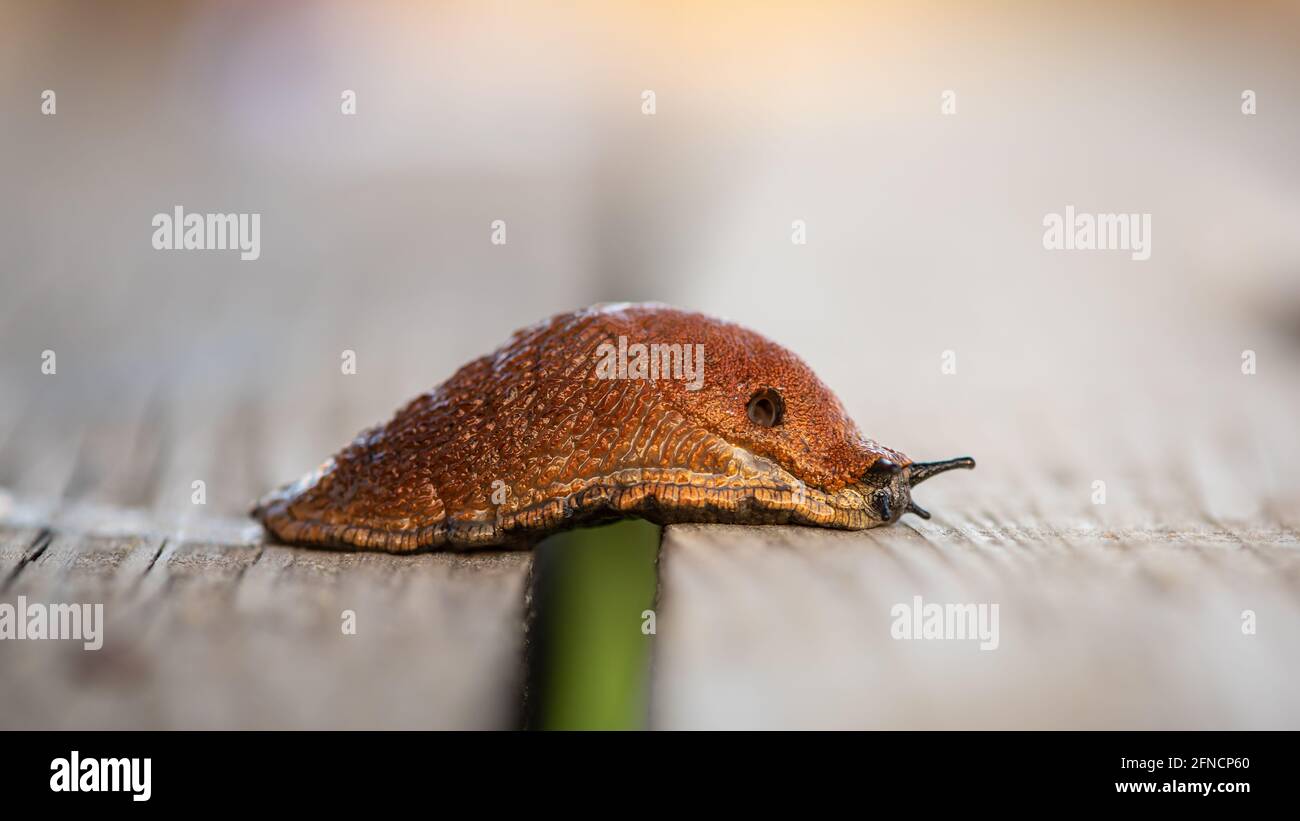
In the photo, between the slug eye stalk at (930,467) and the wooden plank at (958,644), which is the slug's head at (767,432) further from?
the wooden plank at (958,644)

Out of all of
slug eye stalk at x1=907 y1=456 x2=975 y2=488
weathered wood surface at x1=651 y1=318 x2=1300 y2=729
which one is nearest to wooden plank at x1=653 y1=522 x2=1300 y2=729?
weathered wood surface at x1=651 y1=318 x2=1300 y2=729

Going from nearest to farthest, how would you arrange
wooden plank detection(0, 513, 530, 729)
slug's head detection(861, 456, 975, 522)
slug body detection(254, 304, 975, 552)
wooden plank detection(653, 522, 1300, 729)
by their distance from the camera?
wooden plank detection(0, 513, 530, 729) < wooden plank detection(653, 522, 1300, 729) < slug body detection(254, 304, 975, 552) < slug's head detection(861, 456, 975, 522)

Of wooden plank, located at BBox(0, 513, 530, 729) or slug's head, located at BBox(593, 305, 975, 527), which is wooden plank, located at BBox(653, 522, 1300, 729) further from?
wooden plank, located at BBox(0, 513, 530, 729)

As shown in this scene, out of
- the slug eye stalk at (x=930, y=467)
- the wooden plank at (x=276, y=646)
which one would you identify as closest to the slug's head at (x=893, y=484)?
the slug eye stalk at (x=930, y=467)

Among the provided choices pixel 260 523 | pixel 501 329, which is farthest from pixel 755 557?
pixel 501 329

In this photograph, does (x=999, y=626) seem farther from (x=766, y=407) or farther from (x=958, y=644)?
(x=766, y=407)
